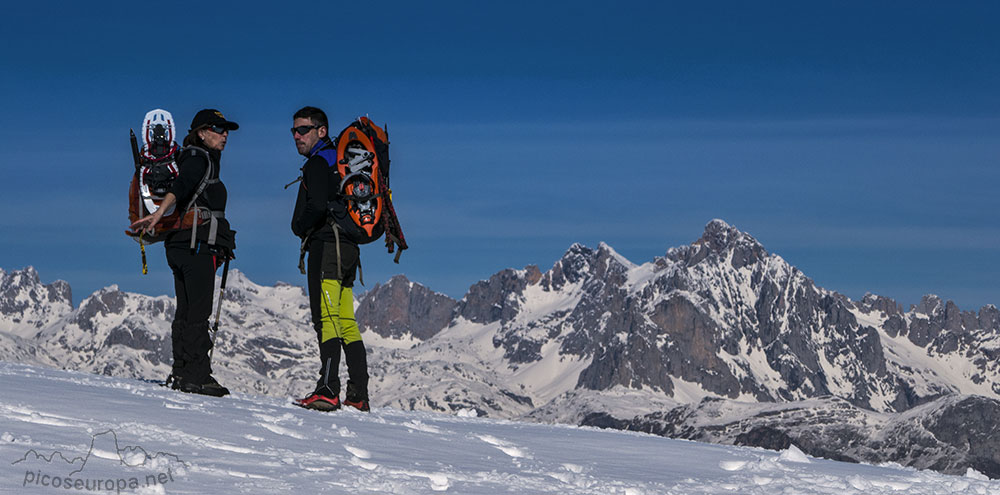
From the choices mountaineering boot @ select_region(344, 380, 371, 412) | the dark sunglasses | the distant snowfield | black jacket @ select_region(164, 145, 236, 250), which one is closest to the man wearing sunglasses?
the dark sunglasses

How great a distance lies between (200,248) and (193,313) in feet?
3.10

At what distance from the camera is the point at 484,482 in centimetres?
1096

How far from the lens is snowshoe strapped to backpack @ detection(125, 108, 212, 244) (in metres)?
16.6

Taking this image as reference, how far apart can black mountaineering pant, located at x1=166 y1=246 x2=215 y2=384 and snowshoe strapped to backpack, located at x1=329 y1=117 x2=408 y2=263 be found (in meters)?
2.20

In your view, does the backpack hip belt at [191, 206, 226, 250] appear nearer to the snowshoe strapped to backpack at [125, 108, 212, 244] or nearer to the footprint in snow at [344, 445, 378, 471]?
the snowshoe strapped to backpack at [125, 108, 212, 244]

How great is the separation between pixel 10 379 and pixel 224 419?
3978 mm

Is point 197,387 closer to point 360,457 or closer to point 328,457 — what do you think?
point 360,457

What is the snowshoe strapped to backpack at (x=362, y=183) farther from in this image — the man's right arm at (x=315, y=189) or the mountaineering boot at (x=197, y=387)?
the mountaineering boot at (x=197, y=387)

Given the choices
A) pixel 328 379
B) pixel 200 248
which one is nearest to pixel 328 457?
pixel 328 379

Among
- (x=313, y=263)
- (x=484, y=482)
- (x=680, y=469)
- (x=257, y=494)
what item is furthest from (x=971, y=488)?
(x=313, y=263)

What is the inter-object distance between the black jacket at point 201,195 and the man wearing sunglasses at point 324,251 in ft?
4.01

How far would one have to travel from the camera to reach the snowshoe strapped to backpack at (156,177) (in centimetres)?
1664

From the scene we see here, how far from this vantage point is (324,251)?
53.3 feet

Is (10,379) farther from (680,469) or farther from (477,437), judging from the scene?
(680,469)
